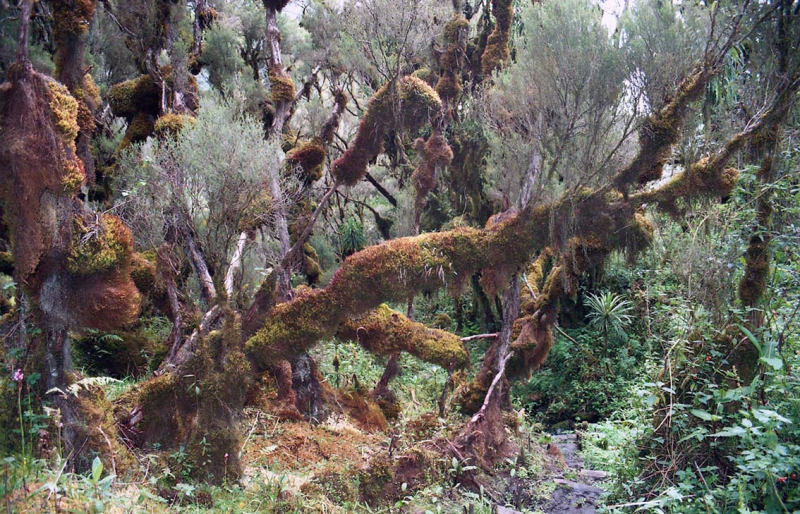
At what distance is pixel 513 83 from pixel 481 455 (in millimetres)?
5407

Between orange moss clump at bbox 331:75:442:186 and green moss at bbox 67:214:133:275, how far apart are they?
3.61 metres

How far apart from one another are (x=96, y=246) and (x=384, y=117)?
4376 millimetres

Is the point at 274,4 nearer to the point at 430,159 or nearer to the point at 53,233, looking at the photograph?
the point at 430,159

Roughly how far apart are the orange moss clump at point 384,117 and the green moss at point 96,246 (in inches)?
142

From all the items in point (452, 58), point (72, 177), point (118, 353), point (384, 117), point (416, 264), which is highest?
point (452, 58)

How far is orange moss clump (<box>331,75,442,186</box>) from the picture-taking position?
26.8ft

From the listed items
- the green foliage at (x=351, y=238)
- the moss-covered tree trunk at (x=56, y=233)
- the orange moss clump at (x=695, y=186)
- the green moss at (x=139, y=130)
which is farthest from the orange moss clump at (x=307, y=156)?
the orange moss clump at (x=695, y=186)

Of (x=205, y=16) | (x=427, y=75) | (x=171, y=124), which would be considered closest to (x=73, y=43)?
(x=171, y=124)

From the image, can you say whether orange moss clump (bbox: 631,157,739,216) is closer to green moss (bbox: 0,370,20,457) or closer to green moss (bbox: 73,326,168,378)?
green moss (bbox: 0,370,20,457)

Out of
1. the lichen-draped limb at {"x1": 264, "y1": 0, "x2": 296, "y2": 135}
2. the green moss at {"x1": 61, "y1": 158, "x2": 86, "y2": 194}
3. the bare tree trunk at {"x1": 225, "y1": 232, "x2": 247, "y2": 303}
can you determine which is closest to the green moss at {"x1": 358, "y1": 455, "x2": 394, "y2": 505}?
the bare tree trunk at {"x1": 225, "y1": 232, "x2": 247, "y2": 303}

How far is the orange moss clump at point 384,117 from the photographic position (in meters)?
8.16

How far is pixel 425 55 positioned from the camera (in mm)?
11609

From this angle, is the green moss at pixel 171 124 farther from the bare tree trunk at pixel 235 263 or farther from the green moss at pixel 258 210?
the green moss at pixel 258 210

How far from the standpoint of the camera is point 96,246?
18.0ft
